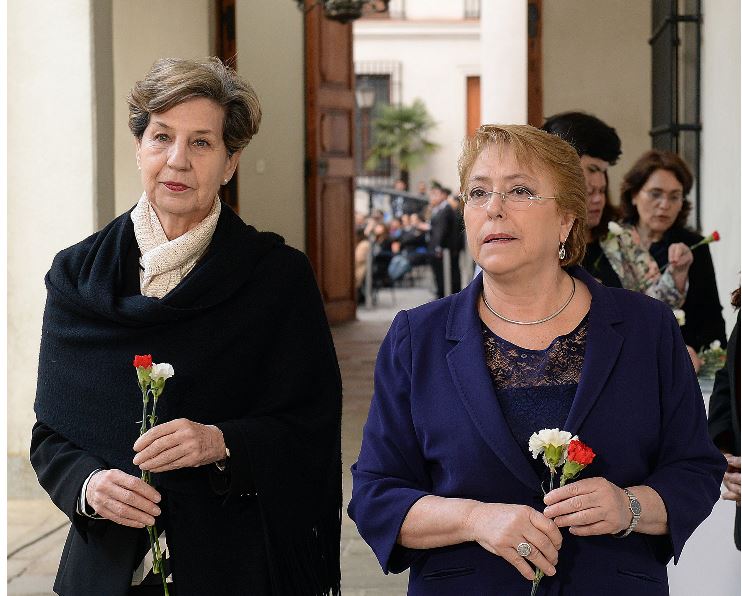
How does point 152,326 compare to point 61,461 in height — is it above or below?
above

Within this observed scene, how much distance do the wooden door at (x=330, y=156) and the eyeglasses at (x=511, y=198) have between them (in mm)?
10837

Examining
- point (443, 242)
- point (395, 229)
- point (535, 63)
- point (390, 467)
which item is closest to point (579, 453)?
point (390, 467)

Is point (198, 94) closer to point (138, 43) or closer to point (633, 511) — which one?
point (633, 511)

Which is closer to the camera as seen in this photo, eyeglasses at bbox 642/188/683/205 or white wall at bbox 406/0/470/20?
eyeglasses at bbox 642/188/683/205

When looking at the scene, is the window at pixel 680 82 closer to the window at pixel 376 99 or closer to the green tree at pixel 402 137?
the green tree at pixel 402 137

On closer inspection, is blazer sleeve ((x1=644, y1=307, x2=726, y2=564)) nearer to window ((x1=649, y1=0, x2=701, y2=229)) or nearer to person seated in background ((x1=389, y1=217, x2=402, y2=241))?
window ((x1=649, y1=0, x2=701, y2=229))

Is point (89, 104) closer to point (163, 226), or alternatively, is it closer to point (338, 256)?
point (163, 226)

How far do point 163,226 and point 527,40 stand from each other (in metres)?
6.79

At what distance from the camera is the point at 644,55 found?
360 inches

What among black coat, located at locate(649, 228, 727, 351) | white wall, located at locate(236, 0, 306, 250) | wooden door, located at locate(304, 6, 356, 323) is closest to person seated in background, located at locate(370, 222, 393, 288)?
wooden door, located at locate(304, 6, 356, 323)

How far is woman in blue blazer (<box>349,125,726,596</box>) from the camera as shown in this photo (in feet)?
7.29

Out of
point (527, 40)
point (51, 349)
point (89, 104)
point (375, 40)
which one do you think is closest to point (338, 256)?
point (527, 40)

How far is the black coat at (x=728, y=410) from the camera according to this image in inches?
120

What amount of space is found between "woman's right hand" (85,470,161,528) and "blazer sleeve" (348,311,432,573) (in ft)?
1.33
